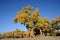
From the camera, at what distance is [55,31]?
27.3m

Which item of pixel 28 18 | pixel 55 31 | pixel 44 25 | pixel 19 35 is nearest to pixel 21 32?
pixel 19 35

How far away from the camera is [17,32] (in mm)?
25109

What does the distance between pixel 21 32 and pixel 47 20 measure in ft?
19.7

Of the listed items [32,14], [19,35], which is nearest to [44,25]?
[32,14]

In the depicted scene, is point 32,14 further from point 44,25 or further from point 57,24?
point 57,24

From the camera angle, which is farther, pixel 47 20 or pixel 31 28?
pixel 47 20

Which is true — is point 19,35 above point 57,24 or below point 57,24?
below

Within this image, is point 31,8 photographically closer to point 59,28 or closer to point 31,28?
point 31,28

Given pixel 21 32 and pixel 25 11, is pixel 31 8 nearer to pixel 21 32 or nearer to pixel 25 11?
pixel 25 11

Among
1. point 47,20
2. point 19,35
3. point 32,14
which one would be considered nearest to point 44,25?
point 47,20

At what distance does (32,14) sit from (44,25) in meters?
3.34

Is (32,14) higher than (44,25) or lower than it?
higher

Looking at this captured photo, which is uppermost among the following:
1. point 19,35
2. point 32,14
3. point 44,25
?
point 32,14

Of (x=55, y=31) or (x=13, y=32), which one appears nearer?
(x=13, y=32)
